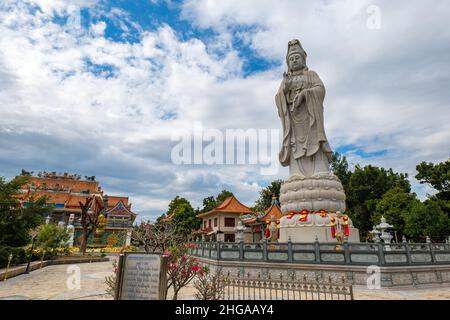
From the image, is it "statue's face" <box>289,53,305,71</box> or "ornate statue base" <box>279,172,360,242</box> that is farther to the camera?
"statue's face" <box>289,53,305,71</box>

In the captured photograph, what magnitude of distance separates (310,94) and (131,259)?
1498cm

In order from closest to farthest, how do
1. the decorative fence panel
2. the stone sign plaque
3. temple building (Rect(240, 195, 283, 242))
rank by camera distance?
1. the stone sign plaque
2. the decorative fence panel
3. temple building (Rect(240, 195, 283, 242))

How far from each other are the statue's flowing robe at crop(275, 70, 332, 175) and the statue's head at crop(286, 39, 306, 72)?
0.63m

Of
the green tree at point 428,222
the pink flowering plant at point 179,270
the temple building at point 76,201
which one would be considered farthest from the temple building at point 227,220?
the pink flowering plant at point 179,270

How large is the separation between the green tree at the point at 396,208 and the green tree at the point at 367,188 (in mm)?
3257

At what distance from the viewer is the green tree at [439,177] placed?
28.5 m

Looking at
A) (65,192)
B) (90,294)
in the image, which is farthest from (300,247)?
(65,192)

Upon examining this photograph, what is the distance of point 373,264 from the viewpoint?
31.3 feet

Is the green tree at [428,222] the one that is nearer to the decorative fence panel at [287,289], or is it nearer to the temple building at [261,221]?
the temple building at [261,221]

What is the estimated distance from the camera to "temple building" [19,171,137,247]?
35.6 m

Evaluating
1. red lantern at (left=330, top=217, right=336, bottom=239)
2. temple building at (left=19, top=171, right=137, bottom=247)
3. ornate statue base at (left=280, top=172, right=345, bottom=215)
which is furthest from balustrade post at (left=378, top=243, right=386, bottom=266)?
Result: temple building at (left=19, top=171, right=137, bottom=247)

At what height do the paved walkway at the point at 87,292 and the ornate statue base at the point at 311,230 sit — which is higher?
the ornate statue base at the point at 311,230

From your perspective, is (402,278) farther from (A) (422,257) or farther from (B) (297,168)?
(B) (297,168)

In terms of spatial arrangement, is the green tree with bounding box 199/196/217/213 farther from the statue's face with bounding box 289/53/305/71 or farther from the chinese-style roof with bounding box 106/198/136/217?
the statue's face with bounding box 289/53/305/71
